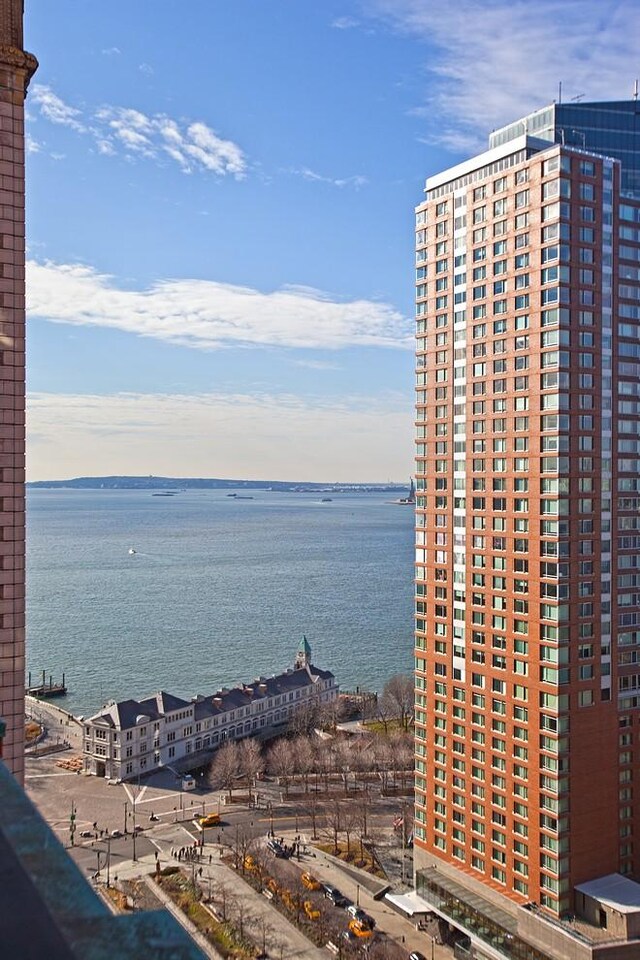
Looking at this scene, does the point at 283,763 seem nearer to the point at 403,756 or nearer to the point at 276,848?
the point at 403,756

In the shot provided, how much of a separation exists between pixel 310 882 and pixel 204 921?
6.57 metres

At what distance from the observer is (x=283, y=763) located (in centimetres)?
5953

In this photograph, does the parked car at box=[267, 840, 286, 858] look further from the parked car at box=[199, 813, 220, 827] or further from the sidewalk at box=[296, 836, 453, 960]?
the parked car at box=[199, 813, 220, 827]

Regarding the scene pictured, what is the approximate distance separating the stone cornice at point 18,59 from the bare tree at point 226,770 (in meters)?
48.5

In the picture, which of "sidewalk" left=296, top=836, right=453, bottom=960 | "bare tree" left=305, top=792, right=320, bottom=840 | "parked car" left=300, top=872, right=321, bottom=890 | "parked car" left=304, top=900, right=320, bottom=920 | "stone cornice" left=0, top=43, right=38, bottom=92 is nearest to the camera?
"stone cornice" left=0, top=43, right=38, bottom=92

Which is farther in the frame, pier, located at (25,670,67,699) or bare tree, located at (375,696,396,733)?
pier, located at (25,670,67,699)

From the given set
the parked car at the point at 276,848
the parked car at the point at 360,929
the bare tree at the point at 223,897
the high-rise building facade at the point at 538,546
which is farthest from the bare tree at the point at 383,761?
the parked car at the point at 360,929

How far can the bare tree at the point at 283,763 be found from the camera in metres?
58.9

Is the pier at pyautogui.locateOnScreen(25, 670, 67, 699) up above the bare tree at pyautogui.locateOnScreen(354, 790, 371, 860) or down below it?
below

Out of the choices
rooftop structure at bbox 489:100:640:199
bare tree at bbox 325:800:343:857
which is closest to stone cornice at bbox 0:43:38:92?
rooftop structure at bbox 489:100:640:199

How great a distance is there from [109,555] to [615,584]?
561 ft

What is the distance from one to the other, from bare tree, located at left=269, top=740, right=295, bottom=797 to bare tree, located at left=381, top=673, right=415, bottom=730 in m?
14.1

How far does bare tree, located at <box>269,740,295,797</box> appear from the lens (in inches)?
2318

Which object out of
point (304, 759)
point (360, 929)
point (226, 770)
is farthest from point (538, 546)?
point (226, 770)
